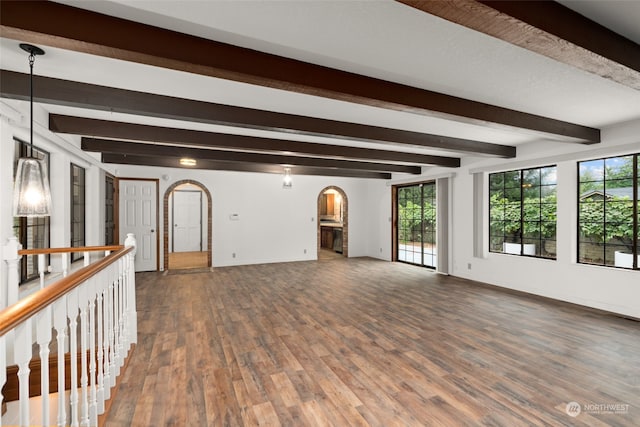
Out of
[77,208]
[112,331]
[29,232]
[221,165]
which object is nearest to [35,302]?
[112,331]

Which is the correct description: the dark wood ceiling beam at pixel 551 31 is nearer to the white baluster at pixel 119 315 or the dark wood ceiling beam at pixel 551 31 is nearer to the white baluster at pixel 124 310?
the white baluster at pixel 119 315

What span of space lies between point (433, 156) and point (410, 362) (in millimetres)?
4322

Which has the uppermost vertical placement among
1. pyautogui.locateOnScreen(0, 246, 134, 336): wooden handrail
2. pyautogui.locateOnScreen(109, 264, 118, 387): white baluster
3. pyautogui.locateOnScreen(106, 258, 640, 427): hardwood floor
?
pyautogui.locateOnScreen(0, 246, 134, 336): wooden handrail

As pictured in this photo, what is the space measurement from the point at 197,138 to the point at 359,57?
2667mm

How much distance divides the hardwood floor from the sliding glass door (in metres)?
2.43

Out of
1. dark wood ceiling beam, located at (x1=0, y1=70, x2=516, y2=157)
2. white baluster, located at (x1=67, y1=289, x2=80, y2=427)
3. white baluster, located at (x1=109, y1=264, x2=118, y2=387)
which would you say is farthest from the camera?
dark wood ceiling beam, located at (x1=0, y1=70, x2=516, y2=157)

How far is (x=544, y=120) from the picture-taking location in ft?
11.6

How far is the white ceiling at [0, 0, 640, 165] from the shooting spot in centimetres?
167

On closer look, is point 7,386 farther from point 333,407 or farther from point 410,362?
point 410,362

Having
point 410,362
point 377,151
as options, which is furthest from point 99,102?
point 377,151

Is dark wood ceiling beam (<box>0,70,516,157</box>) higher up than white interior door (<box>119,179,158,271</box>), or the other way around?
dark wood ceiling beam (<box>0,70,516,157</box>)

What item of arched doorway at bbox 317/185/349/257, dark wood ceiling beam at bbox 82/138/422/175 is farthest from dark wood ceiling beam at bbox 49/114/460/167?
arched doorway at bbox 317/185/349/257

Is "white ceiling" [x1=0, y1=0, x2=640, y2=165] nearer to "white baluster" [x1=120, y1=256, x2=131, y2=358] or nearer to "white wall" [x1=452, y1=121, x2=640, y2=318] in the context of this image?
"white wall" [x1=452, y1=121, x2=640, y2=318]

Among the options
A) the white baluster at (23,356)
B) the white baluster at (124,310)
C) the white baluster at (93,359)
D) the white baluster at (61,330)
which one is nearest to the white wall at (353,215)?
the white baluster at (124,310)
